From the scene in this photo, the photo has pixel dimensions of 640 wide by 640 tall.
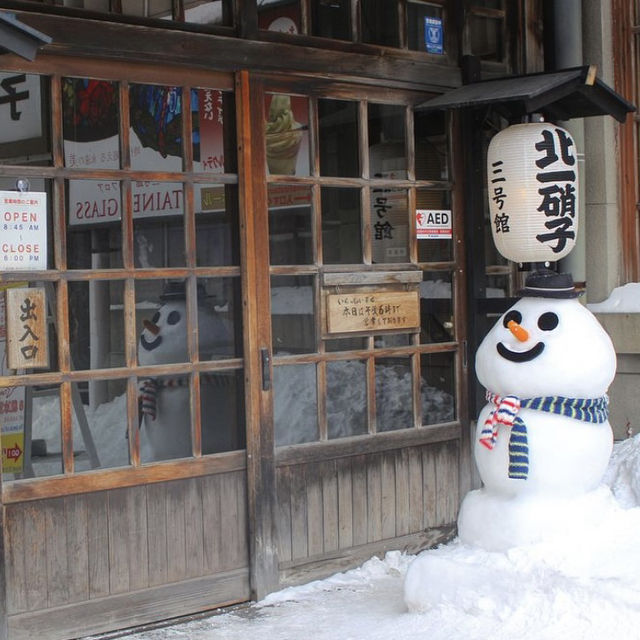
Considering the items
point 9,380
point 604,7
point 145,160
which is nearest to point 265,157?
point 145,160

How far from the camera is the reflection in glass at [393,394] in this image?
655 centimetres

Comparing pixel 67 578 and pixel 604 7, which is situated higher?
pixel 604 7

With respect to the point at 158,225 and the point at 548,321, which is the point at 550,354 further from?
the point at 158,225

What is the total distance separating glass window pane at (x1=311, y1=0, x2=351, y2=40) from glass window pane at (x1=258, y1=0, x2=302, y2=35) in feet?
0.37

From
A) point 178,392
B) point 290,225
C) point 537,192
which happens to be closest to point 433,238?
point 537,192

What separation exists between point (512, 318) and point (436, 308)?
1309mm

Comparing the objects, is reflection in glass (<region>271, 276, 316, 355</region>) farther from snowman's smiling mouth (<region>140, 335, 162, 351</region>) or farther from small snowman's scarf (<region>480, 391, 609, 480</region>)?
small snowman's scarf (<region>480, 391, 609, 480</region>)

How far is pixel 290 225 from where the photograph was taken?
6098mm

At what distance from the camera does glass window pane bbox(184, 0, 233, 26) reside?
224 inches

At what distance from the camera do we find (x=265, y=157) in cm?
594

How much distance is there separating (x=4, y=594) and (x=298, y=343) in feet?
6.99

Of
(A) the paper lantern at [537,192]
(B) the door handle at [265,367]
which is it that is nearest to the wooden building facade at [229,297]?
(B) the door handle at [265,367]

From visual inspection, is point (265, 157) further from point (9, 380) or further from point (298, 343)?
point (9, 380)

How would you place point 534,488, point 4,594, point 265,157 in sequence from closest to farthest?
point 4,594 → point 534,488 → point 265,157
